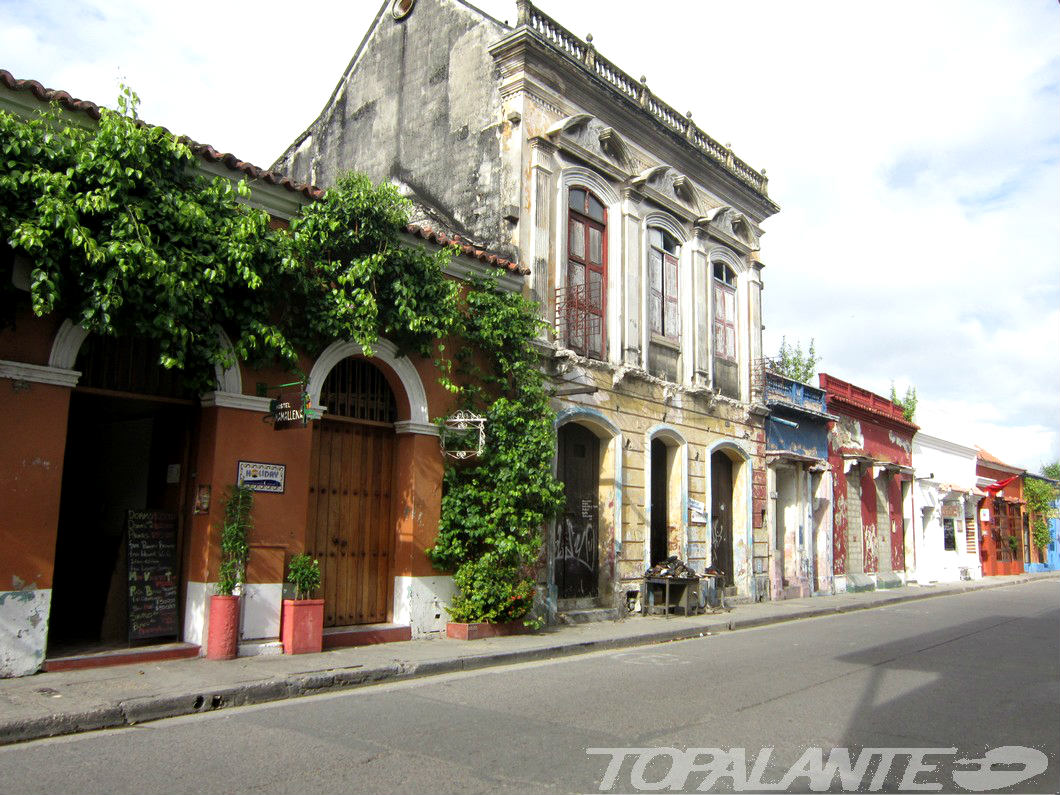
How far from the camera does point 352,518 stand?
10969 mm

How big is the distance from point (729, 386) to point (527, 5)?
8924mm

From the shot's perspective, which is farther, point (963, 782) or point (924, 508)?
point (924, 508)

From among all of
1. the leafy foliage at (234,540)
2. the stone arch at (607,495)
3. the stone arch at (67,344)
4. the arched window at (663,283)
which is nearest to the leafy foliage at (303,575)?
the leafy foliage at (234,540)

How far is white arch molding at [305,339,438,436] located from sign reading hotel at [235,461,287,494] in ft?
2.91

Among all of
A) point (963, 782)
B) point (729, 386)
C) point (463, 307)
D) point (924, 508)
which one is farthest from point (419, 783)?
point (924, 508)

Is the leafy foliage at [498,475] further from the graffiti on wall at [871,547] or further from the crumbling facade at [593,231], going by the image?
the graffiti on wall at [871,547]

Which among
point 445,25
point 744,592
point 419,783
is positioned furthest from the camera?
point 744,592

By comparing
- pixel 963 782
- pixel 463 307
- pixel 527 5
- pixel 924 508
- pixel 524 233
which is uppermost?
Answer: pixel 527 5

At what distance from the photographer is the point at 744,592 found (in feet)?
60.5

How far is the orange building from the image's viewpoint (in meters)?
7.76

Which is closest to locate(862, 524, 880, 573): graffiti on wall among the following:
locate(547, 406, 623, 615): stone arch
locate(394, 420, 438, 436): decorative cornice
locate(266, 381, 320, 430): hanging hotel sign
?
locate(547, 406, 623, 615): stone arch

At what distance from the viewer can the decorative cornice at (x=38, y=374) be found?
7633 millimetres

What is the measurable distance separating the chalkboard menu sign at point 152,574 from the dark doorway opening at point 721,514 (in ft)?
37.1

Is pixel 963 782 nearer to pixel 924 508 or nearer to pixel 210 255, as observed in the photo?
pixel 210 255
